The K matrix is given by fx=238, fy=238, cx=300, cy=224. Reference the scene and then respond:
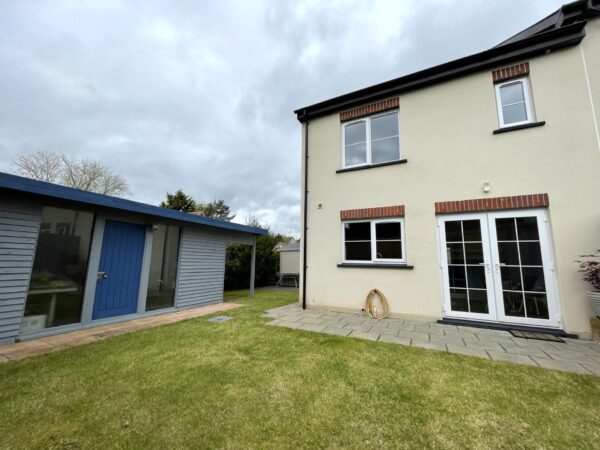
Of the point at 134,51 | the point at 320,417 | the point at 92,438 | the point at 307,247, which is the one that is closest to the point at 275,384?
the point at 320,417

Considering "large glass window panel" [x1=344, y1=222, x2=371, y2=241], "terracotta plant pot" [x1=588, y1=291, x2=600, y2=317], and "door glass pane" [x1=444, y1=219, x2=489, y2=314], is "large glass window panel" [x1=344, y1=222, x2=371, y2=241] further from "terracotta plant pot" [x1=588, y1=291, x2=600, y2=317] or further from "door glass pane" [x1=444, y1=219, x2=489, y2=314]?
"terracotta plant pot" [x1=588, y1=291, x2=600, y2=317]

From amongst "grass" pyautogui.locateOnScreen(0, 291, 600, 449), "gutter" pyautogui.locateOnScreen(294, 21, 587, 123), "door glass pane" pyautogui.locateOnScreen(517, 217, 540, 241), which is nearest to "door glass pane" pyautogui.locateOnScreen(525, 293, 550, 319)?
"door glass pane" pyautogui.locateOnScreen(517, 217, 540, 241)

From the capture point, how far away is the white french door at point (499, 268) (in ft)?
15.0

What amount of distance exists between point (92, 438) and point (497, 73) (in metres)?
8.58

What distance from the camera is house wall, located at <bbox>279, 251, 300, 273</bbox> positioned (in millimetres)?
14693

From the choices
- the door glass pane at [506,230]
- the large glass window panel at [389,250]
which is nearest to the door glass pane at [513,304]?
the door glass pane at [506,230]

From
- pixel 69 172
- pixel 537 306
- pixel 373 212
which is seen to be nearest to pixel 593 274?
pixel 537 306

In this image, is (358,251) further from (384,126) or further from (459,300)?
(384,126)

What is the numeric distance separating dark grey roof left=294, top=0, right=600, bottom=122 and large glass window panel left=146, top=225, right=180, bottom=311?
615cm

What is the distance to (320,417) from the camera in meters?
2.12

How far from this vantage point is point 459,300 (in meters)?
5.15

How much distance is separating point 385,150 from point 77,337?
784cm

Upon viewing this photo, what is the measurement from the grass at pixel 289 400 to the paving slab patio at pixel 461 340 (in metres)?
0.39

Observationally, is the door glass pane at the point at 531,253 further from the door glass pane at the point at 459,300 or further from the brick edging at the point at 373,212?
the brick edging at the point at 373,212
